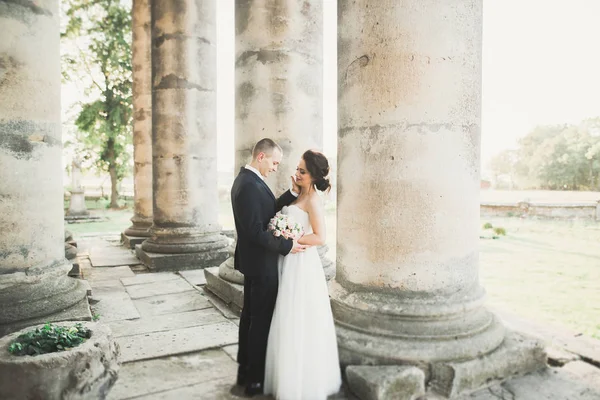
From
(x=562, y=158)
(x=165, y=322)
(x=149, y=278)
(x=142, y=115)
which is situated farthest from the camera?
(x=562, y=158)

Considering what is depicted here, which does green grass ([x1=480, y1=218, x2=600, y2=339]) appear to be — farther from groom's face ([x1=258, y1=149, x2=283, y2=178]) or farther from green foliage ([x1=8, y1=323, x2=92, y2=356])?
green foliage ([x1=8, y1=323, x2=92, y2=356])

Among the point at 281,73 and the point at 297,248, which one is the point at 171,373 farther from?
the point at 281,73

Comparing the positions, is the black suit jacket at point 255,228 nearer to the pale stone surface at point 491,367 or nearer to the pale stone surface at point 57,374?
the pale stone surface at point 57,374

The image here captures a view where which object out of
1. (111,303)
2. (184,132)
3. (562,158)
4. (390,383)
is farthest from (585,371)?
(562,158)

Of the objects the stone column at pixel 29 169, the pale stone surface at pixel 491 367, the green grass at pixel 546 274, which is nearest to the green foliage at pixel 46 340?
the stone column at pixel 29 169

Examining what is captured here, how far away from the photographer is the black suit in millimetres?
3365

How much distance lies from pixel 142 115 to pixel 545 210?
2145 cm

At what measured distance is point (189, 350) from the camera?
171 inches

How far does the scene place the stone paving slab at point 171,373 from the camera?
3.55m

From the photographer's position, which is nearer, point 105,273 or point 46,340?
point 46,340

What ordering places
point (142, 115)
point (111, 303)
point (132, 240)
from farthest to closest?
1. point (142, 115)
2. point (132, 240)
3. point (111, 303)

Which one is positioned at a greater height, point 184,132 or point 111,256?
point 184,132

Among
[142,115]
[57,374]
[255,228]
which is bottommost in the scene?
[57,374]

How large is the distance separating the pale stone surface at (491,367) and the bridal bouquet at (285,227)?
54.2 inches
